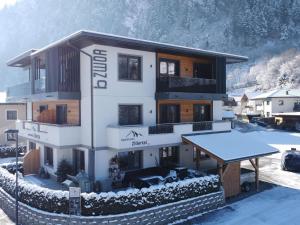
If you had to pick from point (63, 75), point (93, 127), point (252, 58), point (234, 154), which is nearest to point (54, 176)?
point (93, 127)

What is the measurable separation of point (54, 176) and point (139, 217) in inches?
397

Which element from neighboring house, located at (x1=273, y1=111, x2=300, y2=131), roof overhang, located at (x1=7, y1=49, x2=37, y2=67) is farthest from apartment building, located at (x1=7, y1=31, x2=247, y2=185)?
neighboring house, located at (x1=273, y1=111, x2=300, y2=131)

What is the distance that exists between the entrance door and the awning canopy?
359 inches

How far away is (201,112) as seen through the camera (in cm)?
2870

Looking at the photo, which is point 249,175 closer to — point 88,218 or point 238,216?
point 238,216

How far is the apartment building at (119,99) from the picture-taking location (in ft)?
71.5

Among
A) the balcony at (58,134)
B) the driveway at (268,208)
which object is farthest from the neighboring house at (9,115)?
the driveway at (268,208)

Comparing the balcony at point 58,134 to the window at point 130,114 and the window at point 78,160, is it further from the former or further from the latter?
the window at point 130,114

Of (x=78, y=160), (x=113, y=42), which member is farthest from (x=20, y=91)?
(x=113, y=42)

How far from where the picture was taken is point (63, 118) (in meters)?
25.6

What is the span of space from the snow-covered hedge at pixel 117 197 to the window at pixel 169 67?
9137mm

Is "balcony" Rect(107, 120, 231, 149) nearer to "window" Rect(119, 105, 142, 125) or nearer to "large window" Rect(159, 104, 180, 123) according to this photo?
"window" Rect(119, 105, 142, 125)

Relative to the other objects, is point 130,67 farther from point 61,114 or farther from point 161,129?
point 61,114

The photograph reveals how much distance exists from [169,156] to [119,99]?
645 cm
